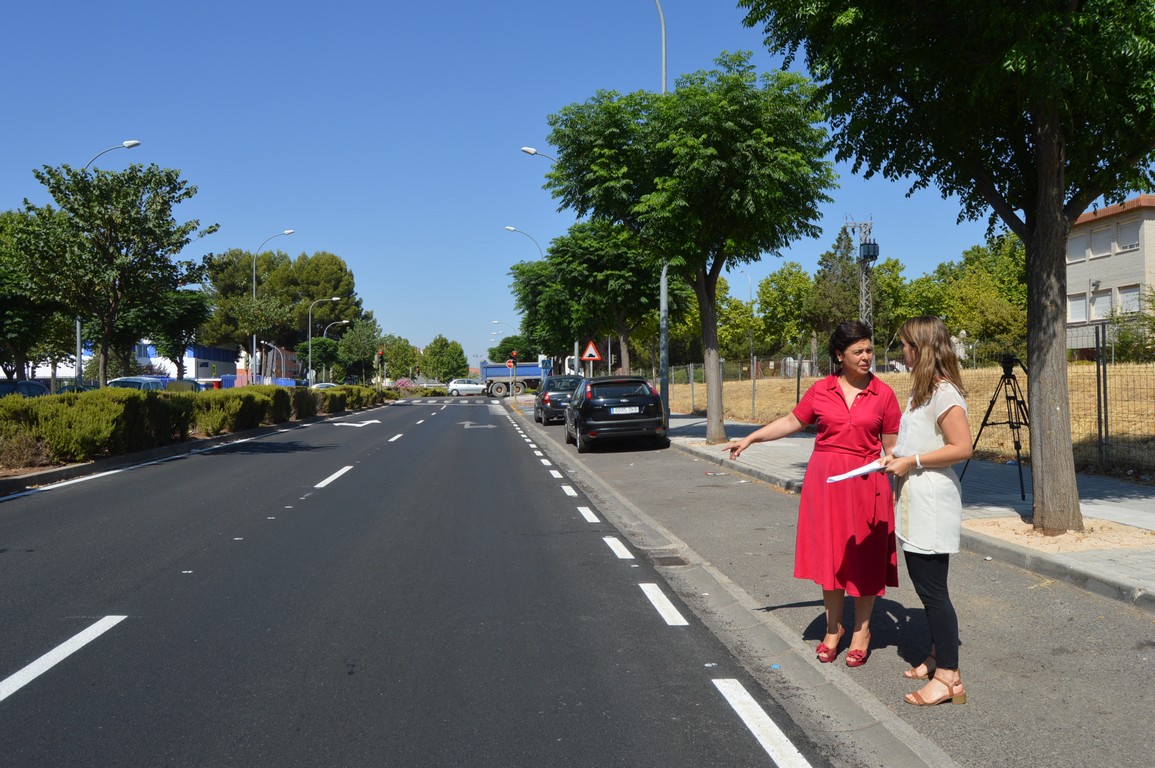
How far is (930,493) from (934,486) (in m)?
0.04

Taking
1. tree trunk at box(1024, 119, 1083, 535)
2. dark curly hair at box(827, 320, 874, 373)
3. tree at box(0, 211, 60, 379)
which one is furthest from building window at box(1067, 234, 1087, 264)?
dark curly hair at box(827, 320, 874, 373)

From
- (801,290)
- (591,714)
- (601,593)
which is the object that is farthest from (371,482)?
(801,290)

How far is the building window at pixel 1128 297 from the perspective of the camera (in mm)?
37594

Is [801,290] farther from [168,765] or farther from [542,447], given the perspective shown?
[168,765]

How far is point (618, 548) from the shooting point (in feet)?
26.5

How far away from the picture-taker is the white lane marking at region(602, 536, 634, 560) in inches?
304

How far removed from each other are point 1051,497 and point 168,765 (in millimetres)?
6821

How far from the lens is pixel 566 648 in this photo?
5.00 meters

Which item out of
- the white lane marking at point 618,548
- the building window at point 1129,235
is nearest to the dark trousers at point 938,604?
the white lane marking at point 618,548

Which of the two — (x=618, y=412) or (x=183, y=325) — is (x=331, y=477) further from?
(x=183, y=325)

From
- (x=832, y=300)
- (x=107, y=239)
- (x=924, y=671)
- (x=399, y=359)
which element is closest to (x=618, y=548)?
(x=924, y=671)

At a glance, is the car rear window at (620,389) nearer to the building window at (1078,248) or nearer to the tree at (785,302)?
the building window at (1078,248)

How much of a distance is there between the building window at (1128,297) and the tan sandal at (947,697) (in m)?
39.2

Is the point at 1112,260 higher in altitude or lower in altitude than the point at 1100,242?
lower
